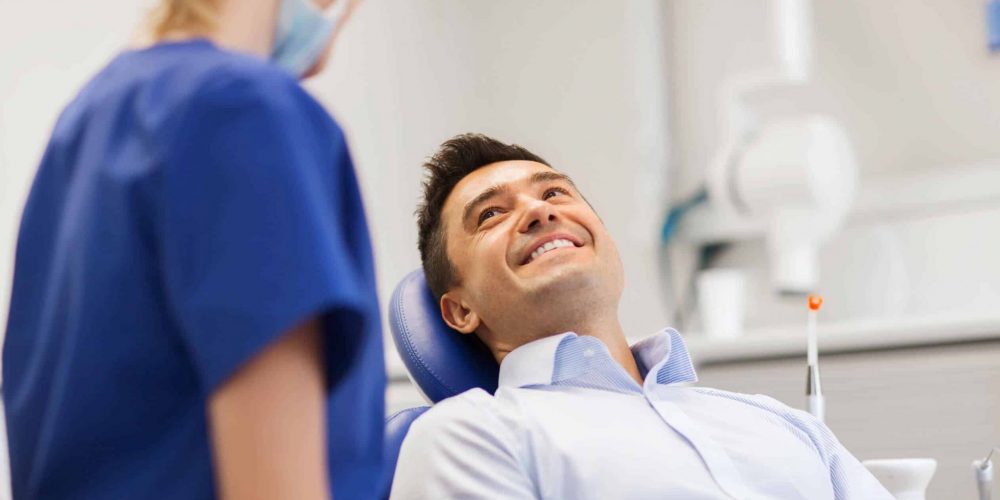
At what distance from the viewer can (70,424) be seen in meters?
0.73

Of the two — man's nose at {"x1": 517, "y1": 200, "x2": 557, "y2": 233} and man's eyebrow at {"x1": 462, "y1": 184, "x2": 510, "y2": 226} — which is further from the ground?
man's eyebrow at {"x1": 462, "y1": 184, "x2": 510, "y2": 226}

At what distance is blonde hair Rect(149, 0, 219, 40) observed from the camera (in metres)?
0.76

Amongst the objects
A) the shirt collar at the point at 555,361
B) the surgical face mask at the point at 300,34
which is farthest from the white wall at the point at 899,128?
the surgical face mask at the point at 300,34

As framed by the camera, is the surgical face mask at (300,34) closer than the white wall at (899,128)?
Yes

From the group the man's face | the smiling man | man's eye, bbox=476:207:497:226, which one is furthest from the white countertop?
man's eye, bbox=476:207:497:226

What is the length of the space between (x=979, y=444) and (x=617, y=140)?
1.50m

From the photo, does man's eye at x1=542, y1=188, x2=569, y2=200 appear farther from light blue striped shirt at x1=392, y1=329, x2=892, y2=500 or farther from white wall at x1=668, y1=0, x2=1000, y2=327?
white wall at x1=668, y1=0, x2=1000, y2=327

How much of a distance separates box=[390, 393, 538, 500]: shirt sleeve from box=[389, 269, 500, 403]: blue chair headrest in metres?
0.17

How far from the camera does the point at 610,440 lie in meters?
1.44

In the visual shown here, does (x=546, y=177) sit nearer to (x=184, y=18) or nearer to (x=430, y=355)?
(x=430, y=355)

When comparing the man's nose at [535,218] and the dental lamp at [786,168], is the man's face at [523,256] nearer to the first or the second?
the man's nose at [535,218]

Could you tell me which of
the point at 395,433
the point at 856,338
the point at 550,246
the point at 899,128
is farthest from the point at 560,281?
the point at 899,128

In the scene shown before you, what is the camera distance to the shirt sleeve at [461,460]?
1351 mm

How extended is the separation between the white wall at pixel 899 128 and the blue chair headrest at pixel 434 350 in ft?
4.77
